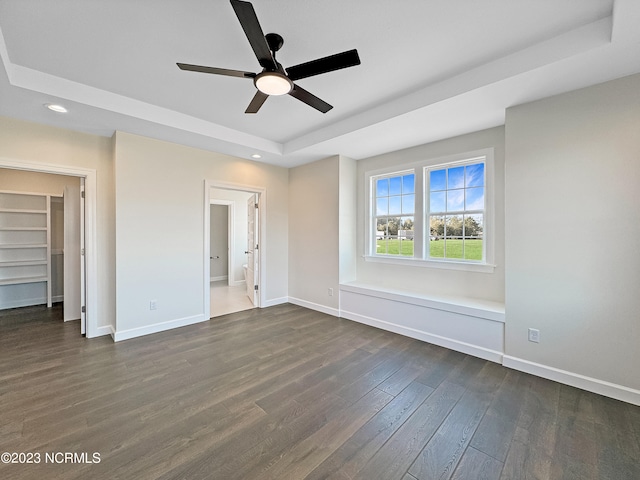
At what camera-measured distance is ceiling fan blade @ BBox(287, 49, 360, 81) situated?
5.79ft

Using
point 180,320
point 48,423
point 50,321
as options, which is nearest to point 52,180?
point 50,321

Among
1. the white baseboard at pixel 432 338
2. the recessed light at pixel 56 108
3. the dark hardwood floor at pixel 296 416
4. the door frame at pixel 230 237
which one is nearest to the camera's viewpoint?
the dark hardwood floor at pixel 296 416

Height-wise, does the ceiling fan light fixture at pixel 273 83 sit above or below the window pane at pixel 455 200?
above

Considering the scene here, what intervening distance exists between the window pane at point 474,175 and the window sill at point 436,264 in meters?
1.07

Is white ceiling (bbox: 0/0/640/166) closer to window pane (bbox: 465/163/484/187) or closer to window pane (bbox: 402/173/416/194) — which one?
window pane (bbox: 465/163/484/187)

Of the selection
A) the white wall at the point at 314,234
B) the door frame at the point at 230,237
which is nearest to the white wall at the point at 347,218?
the white wall at the point at 314,234

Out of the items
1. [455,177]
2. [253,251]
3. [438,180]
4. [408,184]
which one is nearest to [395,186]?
[408,184]

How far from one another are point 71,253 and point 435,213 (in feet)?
18.4

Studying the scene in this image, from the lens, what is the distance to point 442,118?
3.04 metres

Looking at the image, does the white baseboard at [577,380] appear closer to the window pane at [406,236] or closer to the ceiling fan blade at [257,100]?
the window pane at [406,236]

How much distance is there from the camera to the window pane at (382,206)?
4.52 meters

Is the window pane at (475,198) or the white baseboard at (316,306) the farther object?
the white baseboard at (316,306)

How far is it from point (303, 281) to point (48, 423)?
362 cm

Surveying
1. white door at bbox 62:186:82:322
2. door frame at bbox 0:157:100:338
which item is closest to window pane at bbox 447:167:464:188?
door frame at bbox 0:157:100:338
